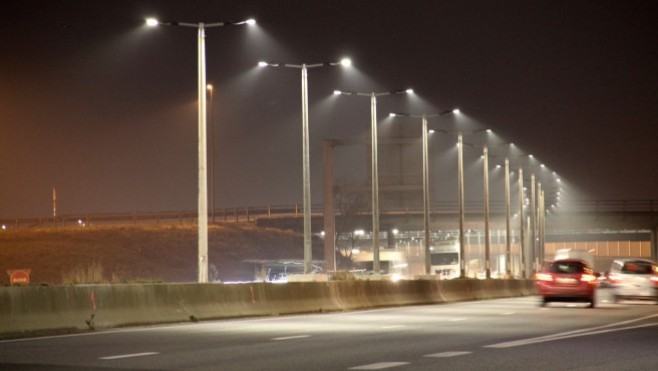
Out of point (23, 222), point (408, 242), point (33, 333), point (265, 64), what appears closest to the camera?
point (33, 333)

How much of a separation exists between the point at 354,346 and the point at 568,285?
65.4 ft

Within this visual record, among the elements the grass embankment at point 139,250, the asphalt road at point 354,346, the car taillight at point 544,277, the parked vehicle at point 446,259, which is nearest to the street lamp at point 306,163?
the car taillight at point 544,277

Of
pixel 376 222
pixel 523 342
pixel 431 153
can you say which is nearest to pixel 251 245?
pixel 431 153

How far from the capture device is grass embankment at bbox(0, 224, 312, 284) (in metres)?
92.2

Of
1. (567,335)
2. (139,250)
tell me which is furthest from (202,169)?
(139,250)

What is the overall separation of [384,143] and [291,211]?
56.0ft

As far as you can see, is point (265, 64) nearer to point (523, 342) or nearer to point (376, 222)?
point (376, 222)

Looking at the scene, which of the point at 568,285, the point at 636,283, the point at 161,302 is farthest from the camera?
the point at 636,283

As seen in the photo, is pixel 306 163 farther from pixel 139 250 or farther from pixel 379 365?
pixel 139 250

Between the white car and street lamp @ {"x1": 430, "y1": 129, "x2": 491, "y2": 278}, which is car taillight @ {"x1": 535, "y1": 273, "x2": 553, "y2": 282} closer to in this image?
the white car

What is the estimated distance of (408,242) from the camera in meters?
170

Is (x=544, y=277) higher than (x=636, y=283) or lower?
higher

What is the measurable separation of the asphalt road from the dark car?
32.9ft

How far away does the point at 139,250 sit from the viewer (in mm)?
105750
